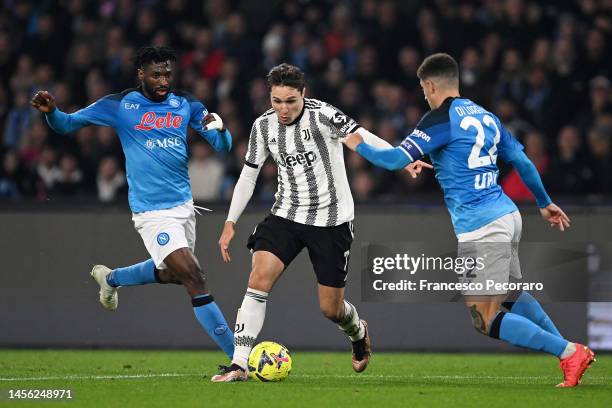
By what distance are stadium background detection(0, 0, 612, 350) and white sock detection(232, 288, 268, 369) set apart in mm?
3592

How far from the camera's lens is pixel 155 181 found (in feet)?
32.4

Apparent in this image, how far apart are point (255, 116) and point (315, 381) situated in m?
6.46

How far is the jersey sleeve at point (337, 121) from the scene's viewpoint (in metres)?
9.10

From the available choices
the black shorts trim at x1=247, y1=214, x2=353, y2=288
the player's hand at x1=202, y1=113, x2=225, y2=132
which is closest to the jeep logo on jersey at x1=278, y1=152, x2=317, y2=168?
the black shorts trim at x1=247, y1=214, x2=353, y2=288

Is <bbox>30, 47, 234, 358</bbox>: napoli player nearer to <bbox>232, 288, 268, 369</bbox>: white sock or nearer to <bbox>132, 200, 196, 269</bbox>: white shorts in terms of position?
<bbox>132, 200, 196, 269</bbox>: white shorts

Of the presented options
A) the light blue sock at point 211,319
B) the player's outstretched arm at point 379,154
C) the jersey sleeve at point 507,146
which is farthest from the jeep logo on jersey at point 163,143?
the jersey sleeve at point 507,146

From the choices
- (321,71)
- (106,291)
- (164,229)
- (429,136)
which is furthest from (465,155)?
(321,71)

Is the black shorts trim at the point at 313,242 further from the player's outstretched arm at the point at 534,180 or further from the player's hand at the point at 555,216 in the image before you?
the player's hand at the point at 555,216

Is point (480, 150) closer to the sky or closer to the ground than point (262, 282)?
closer to the sky

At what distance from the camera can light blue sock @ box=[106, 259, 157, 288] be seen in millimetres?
10469

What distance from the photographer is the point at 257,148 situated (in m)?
9.34

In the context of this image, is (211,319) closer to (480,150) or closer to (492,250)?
(492,250)

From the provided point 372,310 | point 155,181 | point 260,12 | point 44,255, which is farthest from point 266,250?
point 260,12

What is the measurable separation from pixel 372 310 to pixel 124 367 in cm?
292
